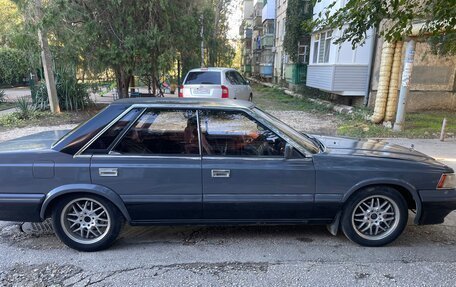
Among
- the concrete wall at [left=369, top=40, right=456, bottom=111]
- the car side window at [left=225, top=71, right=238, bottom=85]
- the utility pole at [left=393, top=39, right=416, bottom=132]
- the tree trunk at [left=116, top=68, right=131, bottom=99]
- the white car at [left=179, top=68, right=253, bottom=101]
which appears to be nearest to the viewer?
the utility pole at [left=393, top=39, right=416, bottom=132]

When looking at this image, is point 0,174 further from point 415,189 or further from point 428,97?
point 428,97

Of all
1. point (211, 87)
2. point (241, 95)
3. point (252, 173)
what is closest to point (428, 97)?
point (241, 95)

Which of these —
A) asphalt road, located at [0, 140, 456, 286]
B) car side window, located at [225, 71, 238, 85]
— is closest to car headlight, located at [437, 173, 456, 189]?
asphalt road, located at [0, 140, 456, 286]

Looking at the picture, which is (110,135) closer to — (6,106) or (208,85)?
(208,85)

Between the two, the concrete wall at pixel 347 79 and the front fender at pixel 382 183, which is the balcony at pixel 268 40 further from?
the front fender at pixel 382 183

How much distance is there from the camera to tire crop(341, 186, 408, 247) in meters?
3.22

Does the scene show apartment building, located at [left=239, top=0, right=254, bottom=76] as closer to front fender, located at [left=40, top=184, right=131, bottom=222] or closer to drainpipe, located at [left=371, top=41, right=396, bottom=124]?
drainpipe, located at [left=371, top=41, right=396, bottom=124]

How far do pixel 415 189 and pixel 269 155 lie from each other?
4.71 feet

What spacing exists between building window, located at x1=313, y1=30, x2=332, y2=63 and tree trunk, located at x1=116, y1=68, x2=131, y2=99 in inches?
341

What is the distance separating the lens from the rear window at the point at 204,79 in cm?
1077

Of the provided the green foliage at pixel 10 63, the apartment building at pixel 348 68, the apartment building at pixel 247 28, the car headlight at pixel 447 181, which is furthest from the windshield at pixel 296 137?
the apartment building at pixel 247 28

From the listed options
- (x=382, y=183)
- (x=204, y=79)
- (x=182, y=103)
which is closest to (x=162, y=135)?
(x=182, y=103)

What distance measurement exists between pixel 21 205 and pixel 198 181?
164 cm

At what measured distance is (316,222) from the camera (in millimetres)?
3295
